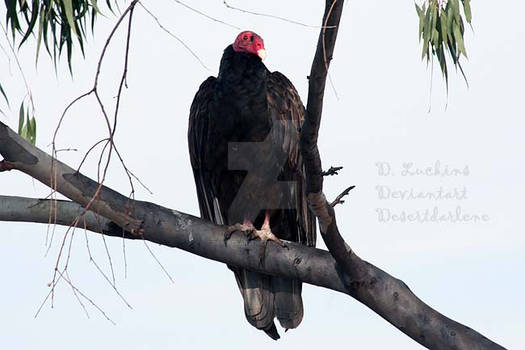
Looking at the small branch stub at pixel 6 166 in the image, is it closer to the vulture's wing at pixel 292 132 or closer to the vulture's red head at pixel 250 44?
the vulture's wing at pixel 292 132

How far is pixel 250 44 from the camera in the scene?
4.36m

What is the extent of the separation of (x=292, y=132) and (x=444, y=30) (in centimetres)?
143

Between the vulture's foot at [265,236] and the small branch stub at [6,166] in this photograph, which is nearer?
the small branch stub at [6,166]

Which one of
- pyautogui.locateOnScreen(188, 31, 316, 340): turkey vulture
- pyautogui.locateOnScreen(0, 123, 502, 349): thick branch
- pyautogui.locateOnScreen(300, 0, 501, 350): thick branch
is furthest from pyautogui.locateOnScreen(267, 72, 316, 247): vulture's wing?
pyautogui.locateOnScreen(300, 0, 501, 350): thick branch

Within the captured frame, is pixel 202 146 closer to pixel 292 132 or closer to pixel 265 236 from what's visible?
pixel 292 132

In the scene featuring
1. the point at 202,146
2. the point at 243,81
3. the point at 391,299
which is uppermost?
the point at 243,81

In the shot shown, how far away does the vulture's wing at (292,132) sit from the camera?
13.3ft

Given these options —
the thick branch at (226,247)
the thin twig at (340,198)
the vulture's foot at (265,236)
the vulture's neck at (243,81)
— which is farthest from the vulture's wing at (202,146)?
the thin twig at (340,198)

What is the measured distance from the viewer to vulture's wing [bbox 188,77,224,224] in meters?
4.32

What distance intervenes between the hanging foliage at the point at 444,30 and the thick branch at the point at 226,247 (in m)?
1.88

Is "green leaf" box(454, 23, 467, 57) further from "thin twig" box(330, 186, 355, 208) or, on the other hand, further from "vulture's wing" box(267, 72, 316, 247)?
"thin twig" box(330, 186, 355, 208)

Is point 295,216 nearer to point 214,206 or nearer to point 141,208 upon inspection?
point 214,206

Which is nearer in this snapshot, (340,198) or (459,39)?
(340,198)

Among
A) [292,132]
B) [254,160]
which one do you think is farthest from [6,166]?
[292,132]
